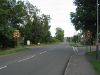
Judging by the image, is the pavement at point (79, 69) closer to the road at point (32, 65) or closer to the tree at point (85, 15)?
the road at point (32, 65)

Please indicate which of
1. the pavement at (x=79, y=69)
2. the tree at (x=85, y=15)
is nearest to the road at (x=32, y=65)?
the pavement at (x=79, y=69)

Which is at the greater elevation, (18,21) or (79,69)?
(18,21)

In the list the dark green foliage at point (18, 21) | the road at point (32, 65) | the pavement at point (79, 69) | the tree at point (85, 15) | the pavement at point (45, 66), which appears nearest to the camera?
the pavement at point (79, 69)

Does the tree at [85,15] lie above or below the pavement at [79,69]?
above

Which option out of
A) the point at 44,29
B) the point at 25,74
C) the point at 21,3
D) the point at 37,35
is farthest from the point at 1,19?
the point at 44,29

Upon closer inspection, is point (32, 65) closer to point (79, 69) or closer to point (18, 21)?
point (79, 69)

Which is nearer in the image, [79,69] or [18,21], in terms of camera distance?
[79,69]

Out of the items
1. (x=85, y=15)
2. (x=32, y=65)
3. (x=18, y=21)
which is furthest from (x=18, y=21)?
(x=32, y=65)

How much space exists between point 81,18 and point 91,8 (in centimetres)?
203

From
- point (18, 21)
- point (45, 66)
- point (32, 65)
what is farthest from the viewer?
point (18, 21)

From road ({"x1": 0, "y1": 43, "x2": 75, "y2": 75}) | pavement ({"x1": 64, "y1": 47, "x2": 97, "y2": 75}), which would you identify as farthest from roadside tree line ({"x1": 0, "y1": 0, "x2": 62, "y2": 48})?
pavement ({"x1": 64, "y1": 47, "x2": 97, "y2": 75})

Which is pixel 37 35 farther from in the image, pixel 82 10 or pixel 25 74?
pixel 25 74

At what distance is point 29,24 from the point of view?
105750mm

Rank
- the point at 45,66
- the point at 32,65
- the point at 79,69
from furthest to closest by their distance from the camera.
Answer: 1. the point at 32,65
2. the point at 45,66
3. the point at 79,69
